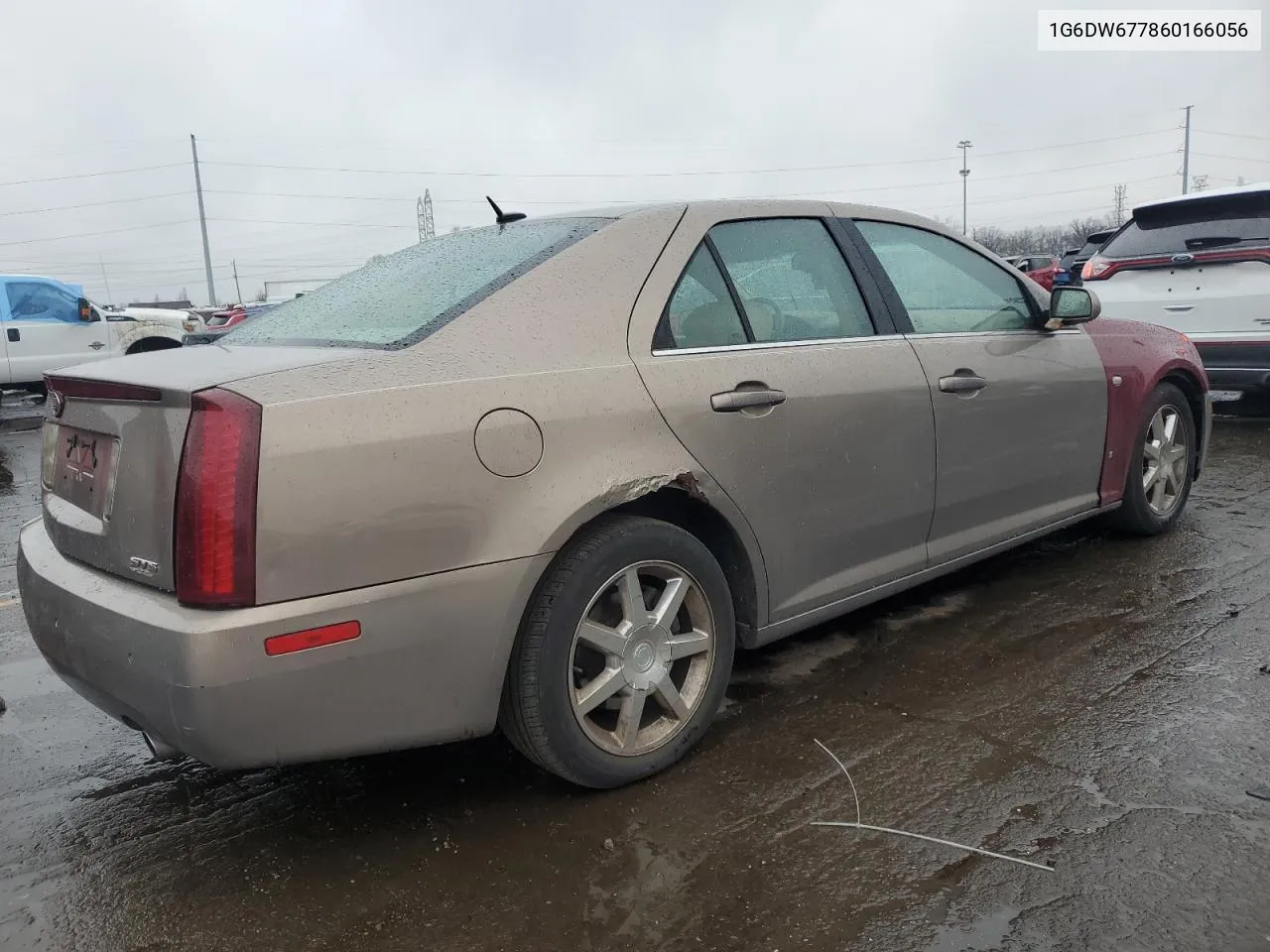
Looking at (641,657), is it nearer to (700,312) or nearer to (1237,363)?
(700,312)

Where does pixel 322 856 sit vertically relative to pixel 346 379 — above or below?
below

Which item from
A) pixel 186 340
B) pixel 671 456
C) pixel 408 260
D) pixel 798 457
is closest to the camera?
pixel 671 456

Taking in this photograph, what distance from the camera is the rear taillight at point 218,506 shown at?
6.63 ft

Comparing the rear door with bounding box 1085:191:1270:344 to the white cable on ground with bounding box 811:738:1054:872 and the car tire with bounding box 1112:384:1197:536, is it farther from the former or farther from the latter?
the white cable on ground with bounding box 811:738:1054:872

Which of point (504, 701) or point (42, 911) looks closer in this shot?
point (42, 911)

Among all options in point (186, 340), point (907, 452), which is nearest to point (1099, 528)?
point (907, 452)


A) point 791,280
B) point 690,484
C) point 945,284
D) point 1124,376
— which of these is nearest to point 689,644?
point 690,484

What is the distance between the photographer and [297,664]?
2.06 meters

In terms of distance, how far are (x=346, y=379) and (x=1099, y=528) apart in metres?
4.00

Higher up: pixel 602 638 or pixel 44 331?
pixel 44 331

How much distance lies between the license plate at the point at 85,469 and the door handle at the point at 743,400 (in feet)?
5.02

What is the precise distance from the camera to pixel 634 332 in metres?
2.65

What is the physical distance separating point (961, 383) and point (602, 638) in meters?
1.73

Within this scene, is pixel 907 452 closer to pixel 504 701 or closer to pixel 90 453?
pixel 504 701
